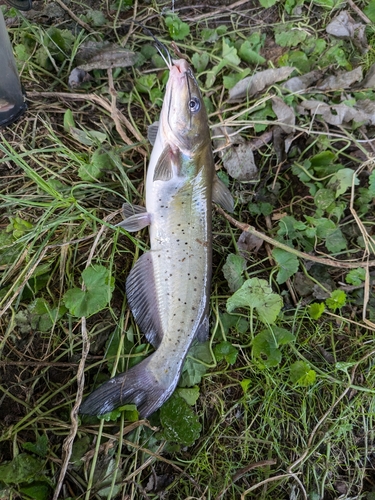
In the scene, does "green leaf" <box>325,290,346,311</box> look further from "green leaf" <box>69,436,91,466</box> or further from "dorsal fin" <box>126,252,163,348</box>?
"green leaf" <box>69,436,91,466</box>

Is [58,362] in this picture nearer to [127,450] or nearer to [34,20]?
[127,450]

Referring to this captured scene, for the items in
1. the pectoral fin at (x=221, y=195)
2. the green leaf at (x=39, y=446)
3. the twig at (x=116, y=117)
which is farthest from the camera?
the twig at (x=116, y=117)

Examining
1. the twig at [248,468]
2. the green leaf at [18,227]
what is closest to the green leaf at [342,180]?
the twig at [248,468]

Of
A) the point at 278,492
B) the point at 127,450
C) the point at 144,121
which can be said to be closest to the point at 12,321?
the point at 127,450

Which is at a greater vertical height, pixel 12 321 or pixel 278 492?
pixel 12 321

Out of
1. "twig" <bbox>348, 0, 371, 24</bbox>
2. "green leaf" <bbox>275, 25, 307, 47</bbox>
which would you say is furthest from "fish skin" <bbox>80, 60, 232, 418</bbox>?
"twig" <bbox>348, 0, 371, 24</bbox>

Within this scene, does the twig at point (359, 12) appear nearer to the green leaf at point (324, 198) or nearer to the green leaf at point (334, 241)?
the green leaf at point (324, 198)

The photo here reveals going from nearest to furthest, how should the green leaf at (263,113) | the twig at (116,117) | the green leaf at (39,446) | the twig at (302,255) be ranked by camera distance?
1. the green leaf at (39,446)
2. the twig at (302,255)
3. the twig at (116,117)
4. the green leaf at (263,113)
